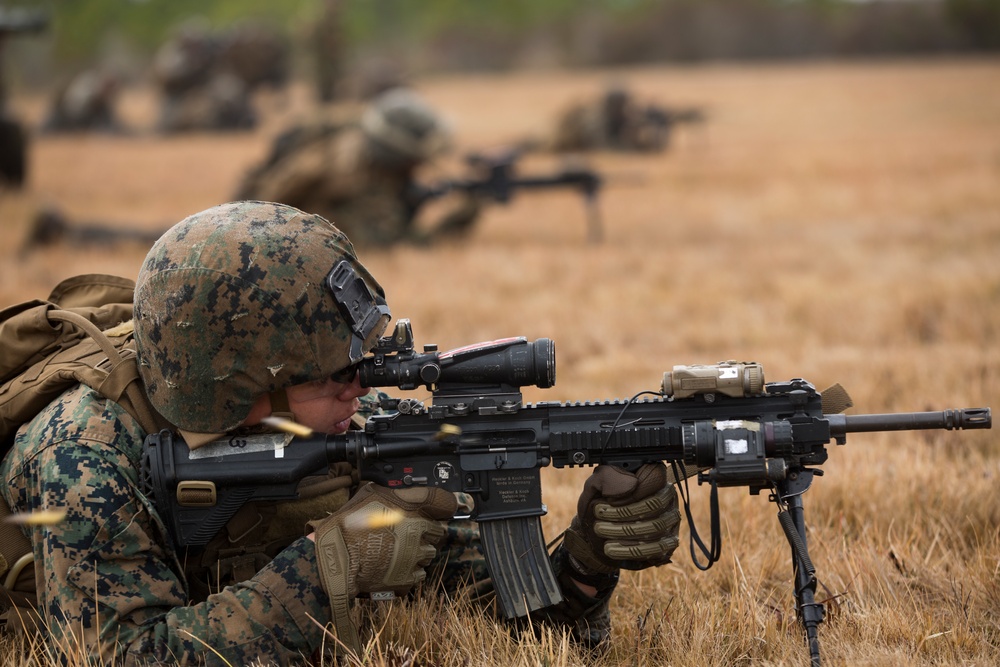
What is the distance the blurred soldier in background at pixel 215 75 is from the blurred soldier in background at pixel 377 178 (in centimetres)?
2644

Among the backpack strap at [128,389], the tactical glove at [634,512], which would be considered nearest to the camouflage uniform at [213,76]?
the backpack strap at [128,389]

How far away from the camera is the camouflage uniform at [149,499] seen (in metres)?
3.28

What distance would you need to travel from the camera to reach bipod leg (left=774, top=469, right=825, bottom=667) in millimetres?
3365

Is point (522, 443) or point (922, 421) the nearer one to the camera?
point (922, 421)

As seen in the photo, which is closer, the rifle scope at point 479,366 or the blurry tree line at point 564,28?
the rifle scope at point 479,366

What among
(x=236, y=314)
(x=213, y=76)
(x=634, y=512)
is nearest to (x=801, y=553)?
(x=634, y=512)

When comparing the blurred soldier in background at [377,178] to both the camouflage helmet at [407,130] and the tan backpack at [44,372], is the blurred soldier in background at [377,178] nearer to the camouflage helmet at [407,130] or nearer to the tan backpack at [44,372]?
the camouflage helmet at [407,130]

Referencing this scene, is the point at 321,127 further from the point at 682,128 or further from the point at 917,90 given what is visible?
the point at 917,90

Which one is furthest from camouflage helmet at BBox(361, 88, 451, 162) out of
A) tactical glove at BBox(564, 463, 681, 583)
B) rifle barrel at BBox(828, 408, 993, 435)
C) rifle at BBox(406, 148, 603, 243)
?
rifle barrel at BBox(828, 408, 993, 435)

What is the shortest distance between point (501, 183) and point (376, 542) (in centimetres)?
1050

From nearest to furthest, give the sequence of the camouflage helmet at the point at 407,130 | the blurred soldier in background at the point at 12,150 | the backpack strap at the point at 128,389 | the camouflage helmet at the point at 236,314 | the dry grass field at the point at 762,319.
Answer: the camouflage helmet at the point at 236,314
the backpack strap at the point at 128,389
the dry grass field at the point at 762,319
the camouflage helmet at the point at 407,130
the blurred soldier in background at the point at 12,150

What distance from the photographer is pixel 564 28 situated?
253 feet

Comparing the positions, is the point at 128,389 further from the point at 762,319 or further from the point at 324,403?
the point at 762,319

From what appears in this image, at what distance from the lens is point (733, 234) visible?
47.0 feet
